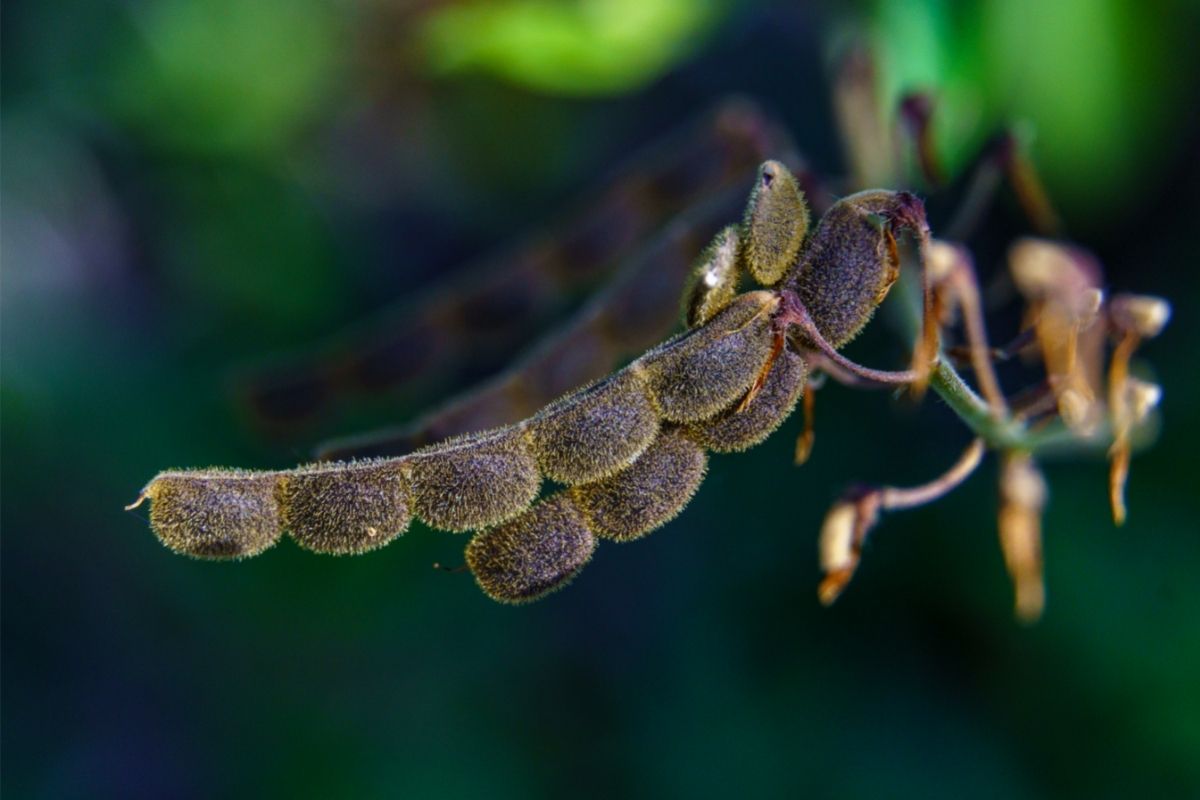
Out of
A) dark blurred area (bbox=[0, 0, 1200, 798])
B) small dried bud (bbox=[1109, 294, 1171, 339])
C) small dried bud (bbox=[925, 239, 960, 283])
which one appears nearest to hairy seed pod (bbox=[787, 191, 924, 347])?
small dried bud (bbox=[925, 239, 960, 283])

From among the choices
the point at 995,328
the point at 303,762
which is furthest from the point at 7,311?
the point at 995,328

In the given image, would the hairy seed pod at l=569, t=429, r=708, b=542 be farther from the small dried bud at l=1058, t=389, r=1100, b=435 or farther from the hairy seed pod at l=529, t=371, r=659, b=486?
the small dried bud at l=1058, t=389, r=1100, b=435

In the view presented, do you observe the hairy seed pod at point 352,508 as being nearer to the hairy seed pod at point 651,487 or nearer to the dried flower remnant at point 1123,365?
the hairy seed pod at point 651,487

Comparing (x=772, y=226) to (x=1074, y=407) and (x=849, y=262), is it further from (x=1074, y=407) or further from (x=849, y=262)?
(x=1074, y=407)

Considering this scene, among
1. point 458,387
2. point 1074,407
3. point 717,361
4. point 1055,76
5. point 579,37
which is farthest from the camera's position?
point 458,387

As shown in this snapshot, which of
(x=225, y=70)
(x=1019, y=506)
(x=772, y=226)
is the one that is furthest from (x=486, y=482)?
(x=225, y=70)

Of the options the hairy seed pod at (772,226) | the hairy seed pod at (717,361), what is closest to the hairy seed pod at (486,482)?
the hairy seed pod at (717,361)
